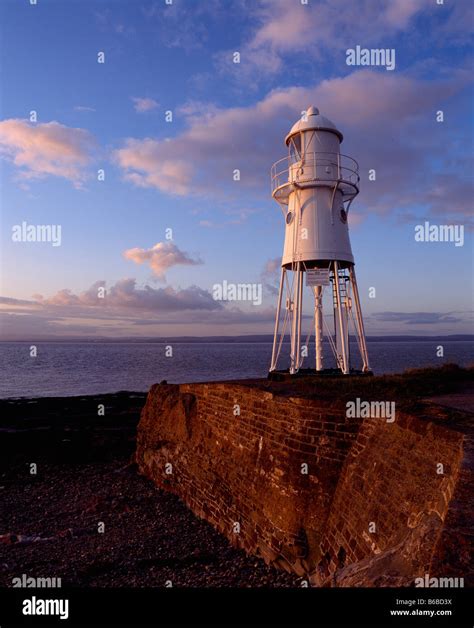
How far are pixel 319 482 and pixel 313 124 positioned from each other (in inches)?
609

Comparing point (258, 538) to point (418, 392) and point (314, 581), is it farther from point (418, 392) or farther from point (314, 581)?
point (418, 392)

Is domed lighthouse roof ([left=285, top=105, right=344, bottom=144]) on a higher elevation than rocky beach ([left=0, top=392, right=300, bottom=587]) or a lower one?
higher

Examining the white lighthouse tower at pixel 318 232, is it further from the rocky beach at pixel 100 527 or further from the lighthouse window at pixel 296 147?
the rocky beach at pixel 100 527

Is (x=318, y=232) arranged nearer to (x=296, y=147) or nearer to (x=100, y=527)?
(x=296, y=147)

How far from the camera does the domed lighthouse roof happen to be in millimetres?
18938

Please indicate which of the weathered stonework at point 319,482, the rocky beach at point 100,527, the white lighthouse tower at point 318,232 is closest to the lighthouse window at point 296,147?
the white lighthouse tower at point 318,232

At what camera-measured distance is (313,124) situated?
1898cm

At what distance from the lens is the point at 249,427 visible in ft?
39.8

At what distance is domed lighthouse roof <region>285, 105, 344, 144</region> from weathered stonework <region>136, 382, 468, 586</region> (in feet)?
39.8

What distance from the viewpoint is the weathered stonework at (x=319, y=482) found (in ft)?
18.9

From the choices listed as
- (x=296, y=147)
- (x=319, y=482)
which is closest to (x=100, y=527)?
(x=319, y=482)

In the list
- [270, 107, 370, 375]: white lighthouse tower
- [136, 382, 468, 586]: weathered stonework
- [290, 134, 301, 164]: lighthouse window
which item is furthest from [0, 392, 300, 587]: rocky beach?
[290, 134, 301, 164]: lighthouse window

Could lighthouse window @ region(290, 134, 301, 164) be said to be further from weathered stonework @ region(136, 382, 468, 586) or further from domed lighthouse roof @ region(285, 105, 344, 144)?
weathered stonework @ region(136, 382, 468, 586)

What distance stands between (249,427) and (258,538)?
2.78 meters
